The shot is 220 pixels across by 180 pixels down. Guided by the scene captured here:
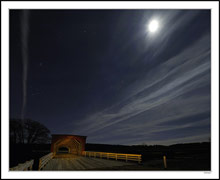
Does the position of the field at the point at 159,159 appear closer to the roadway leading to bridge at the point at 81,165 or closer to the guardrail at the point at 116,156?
the guardrail at the point at 116,156

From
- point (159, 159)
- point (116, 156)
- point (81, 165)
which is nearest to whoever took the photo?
point (81, 165)

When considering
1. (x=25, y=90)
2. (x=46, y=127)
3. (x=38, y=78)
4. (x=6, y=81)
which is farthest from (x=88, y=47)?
(x=46, y=127)

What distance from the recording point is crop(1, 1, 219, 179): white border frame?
3.53 metres

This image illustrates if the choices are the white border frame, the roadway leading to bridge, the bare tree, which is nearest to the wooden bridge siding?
the roadway leading to bridge

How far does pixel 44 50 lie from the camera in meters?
8.42

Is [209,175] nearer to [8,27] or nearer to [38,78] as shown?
[8,27]

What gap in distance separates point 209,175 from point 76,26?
7883mm

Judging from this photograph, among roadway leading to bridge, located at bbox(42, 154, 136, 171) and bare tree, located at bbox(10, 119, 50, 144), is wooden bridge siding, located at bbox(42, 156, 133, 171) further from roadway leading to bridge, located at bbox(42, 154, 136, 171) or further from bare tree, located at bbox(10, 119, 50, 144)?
Answer: bare tree, located at bbox(10, 119, 50, 144)

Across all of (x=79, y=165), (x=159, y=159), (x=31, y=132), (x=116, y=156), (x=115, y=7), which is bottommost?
(x=31, y=132)

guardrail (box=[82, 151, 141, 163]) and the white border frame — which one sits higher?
the white border frame

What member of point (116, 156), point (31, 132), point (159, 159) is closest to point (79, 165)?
point (116, 156)

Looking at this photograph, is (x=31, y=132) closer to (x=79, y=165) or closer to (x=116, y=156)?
(x=79, y=165)

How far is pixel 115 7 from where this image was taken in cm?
430

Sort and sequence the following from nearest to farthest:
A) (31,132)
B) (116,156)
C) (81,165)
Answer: (81,165), (116,156), (31,132)
